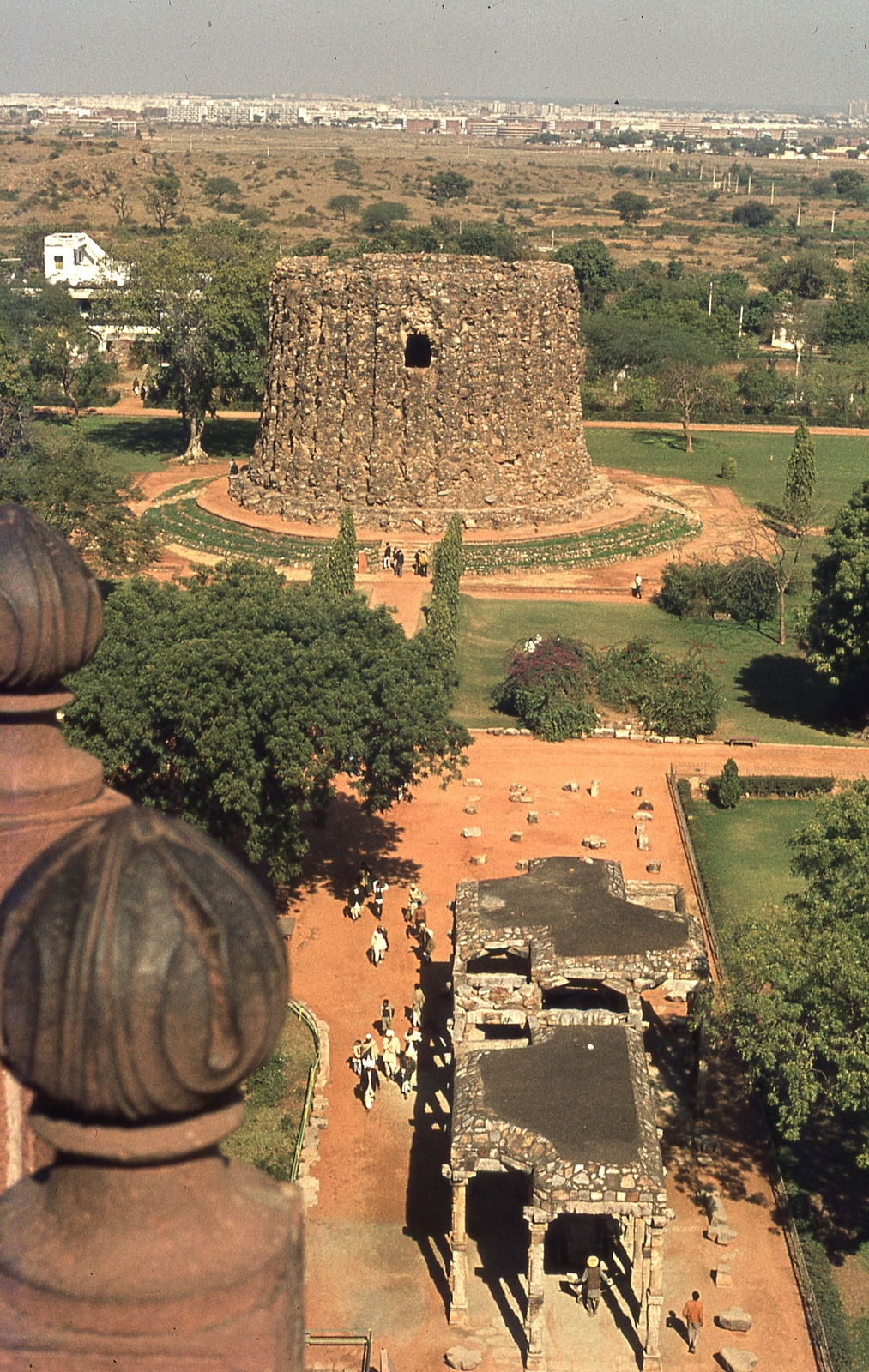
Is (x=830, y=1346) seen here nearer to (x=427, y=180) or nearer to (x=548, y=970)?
(x=548, y=970)

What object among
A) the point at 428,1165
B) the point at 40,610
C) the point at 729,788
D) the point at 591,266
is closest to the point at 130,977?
the point at 40,610

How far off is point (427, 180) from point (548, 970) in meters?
152

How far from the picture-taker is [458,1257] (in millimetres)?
15117

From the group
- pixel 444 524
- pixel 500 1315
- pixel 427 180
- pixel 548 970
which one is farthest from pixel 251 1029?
pixel 427 180

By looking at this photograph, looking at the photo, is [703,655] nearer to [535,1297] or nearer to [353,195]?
[535,1297]

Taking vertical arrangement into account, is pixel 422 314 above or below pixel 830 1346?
above

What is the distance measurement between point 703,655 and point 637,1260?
23.7 metres

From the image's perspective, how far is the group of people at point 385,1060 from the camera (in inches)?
755

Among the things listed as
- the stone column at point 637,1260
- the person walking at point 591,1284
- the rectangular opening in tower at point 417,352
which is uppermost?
the rectangular opening in tower at point 417,352

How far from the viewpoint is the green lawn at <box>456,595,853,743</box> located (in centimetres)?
3325

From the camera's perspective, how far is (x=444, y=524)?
46344 mm

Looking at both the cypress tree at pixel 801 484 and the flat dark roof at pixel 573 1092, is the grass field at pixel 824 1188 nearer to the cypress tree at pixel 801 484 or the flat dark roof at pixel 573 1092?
the flat dark roof at pixel 573 1092

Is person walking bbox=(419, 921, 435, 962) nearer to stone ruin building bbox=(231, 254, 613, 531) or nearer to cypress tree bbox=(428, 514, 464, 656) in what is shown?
cypress tree bbox=(428, 514, 464, 656)

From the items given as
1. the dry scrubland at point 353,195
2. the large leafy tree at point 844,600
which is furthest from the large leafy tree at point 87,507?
the dry scrubland at point 353,195
